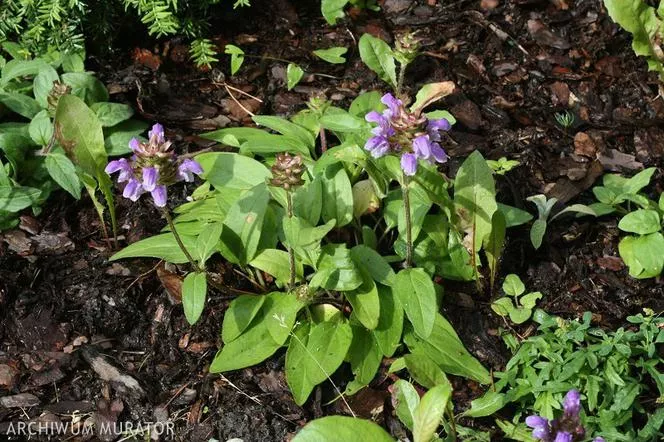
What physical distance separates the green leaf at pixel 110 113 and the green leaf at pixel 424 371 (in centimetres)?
178

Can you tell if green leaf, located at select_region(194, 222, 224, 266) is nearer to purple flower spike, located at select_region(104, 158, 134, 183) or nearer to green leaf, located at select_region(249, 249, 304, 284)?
green leaf, located at select_region(249, 249, 304, 284)

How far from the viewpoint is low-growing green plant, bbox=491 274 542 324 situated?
11.3 ft

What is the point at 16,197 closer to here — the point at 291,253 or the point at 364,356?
the point at 291,253

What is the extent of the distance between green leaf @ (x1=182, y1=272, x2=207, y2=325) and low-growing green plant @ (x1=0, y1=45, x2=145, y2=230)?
72 cm

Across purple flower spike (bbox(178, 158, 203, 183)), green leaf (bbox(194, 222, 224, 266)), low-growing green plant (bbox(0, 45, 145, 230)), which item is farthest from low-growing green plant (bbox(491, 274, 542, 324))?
low-growing green plant (bbox(0, 45, 145, 230))

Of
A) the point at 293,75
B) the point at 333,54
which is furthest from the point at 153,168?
the point at 333,54

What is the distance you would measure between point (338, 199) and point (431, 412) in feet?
3.85

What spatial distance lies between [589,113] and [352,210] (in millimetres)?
1612

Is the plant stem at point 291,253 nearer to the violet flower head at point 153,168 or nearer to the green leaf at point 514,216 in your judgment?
the violet flower head at point 153,168

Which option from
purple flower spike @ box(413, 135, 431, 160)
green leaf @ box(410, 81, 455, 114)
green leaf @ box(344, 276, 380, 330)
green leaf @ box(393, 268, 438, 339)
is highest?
purple flower spike @ box(413, 135, 431, 160)

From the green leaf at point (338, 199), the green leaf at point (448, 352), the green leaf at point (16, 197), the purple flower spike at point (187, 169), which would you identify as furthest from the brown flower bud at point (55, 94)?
the green leaf at point (448, 352)

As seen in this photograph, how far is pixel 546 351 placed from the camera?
123 inches

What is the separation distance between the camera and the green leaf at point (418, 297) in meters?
3.08

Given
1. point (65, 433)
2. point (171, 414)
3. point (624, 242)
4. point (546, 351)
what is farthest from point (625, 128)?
point (65, 433)
